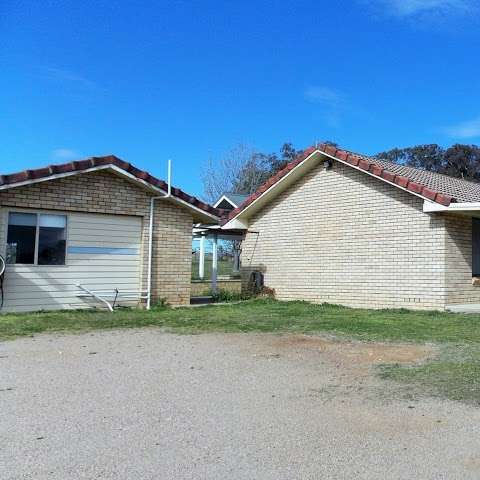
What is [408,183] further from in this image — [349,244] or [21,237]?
[21,237]

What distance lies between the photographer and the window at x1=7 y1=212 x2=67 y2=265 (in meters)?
12.6

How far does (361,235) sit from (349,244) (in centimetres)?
48

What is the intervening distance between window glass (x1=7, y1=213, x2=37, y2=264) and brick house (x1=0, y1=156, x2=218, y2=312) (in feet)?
0.07

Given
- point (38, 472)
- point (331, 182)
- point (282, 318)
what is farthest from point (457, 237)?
point (38, 472)

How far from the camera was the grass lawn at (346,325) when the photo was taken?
6371 millimetres

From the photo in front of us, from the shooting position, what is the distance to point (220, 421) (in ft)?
15.8

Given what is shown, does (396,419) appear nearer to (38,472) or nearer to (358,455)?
(358,455)

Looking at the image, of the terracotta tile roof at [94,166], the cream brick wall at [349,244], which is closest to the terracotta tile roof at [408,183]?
the cream brick wall at [349,244]

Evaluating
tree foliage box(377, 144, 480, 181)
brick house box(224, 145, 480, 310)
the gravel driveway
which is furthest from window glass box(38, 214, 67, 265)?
tree foliage box(377, 144, 480, 181)

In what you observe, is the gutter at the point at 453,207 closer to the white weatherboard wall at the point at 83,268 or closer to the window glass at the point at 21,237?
the white weatherboard wall at the point at 83,268

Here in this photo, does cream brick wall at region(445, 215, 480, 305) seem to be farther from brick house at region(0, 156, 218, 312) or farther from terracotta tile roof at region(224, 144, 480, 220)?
brick house at region(0, 156, 218, 312)

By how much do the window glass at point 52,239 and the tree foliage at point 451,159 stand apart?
42680 millimetres

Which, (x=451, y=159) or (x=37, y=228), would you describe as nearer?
(x=37, y=228)

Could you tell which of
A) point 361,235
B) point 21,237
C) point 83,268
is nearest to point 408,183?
point 361,235
